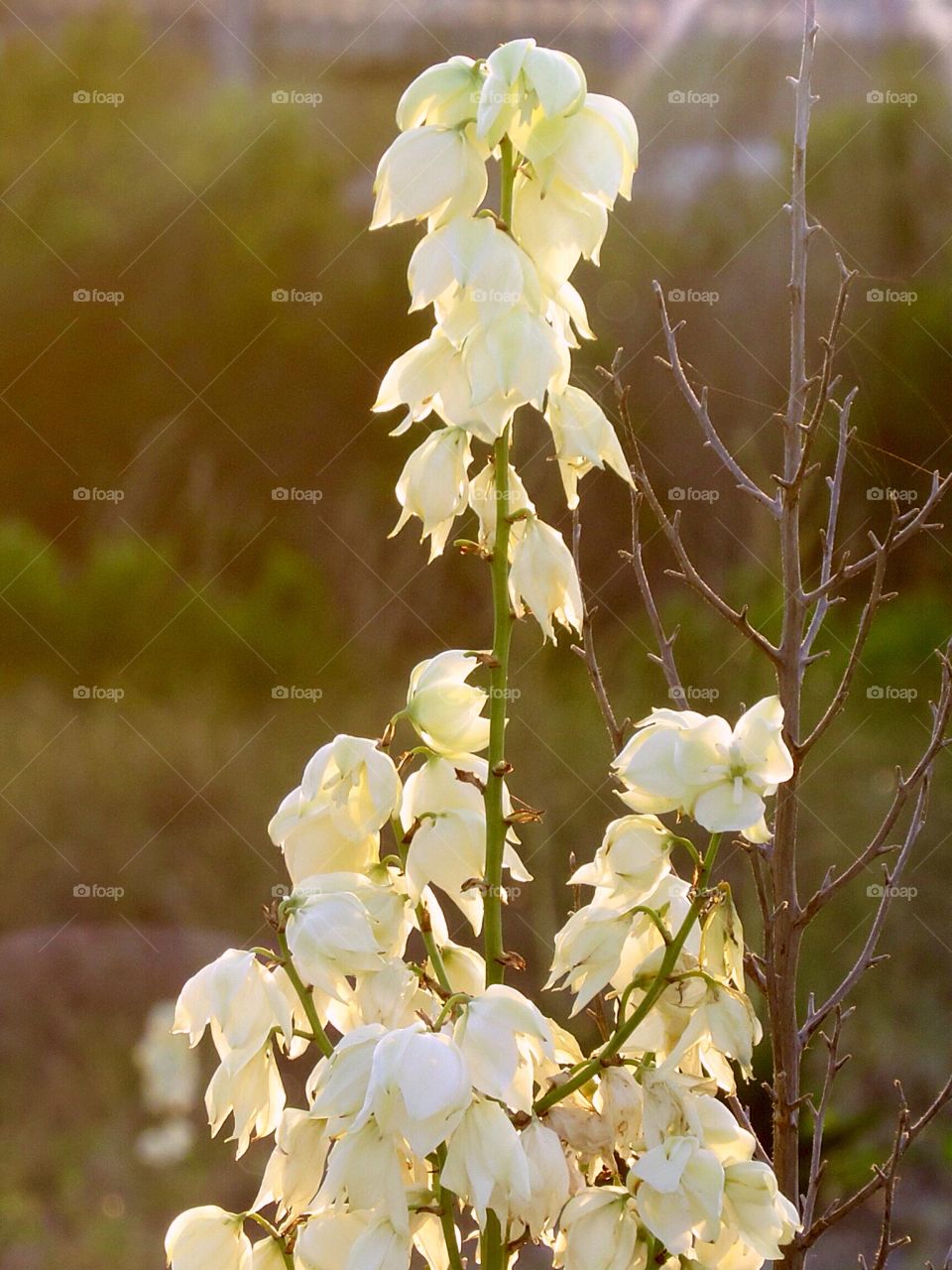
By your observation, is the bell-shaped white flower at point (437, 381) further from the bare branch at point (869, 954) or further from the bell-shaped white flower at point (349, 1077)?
the bare branch at point (869, 954)

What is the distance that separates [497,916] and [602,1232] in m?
0.12

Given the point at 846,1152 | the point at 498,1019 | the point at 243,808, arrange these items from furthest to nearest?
the point at 243,808 → the point at 846,1152 → the point at 498,1019

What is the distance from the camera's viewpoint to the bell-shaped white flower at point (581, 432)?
47cm

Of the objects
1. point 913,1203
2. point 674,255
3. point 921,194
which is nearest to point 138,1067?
point 913,1203

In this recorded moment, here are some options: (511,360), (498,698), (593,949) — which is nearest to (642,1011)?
(593,949)

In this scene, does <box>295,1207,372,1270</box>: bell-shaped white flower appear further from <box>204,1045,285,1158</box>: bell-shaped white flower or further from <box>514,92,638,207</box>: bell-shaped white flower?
<box>514,92,638,207</box>: bell-shaped white flower

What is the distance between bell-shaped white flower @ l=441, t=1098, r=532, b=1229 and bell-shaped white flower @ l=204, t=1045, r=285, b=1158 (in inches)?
3.4

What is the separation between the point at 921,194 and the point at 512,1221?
170cm

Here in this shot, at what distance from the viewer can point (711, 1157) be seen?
1.45 feet

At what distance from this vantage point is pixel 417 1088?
1.29ft

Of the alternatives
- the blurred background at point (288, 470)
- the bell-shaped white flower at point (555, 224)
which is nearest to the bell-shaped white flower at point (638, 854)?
the bell-shaped white flower at point (555, 224)

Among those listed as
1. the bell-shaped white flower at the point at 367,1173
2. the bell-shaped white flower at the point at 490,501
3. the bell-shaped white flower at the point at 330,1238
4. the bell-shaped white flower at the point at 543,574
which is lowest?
the bell-shaped white flower at the point at 330,1238

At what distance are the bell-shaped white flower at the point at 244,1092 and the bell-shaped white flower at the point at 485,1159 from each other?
0.09 metres

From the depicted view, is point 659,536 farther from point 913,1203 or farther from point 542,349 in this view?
point 542,349
